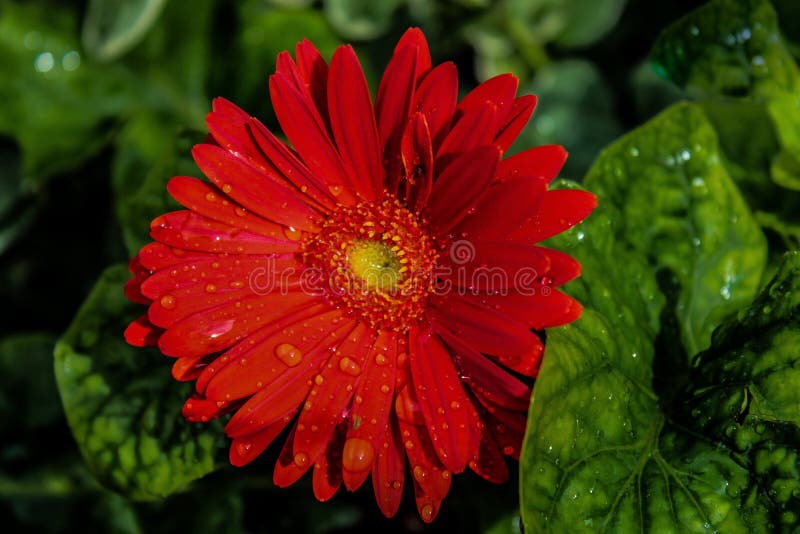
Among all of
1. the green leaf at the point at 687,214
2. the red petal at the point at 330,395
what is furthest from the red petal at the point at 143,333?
the green leaf at the point at 687,214

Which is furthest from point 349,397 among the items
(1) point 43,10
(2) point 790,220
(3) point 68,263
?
(1) point 43,10

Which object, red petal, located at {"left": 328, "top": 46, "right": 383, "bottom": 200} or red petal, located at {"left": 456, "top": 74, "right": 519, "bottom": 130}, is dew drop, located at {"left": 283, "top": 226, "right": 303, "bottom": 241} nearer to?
red petal, located at {"left": 328, "top": 46, "right": 383, "bottom": 200}

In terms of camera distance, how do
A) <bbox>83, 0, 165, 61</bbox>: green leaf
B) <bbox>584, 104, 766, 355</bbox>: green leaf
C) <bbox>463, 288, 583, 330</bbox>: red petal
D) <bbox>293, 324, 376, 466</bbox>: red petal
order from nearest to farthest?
<bbox>463, 288, 583, 330</bbox>: red petal → <bbox>293, 324, 376, 466</bbox>: red petal → <bbox>584, 104, 766, 355</bbox>: green leaf → <bbox>83, 0, 165, 61</bbox>: green leaf

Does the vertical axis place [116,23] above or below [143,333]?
above

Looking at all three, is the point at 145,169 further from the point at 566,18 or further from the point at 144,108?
the point at 566,18

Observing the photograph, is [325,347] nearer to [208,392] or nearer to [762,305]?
[208,392]

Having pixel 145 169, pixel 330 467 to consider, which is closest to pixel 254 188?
pixel 330 467

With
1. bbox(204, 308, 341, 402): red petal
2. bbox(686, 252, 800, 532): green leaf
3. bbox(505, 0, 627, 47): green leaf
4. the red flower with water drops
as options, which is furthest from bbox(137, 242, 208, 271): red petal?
bbox(505, 0, 627, 47): green leaf
